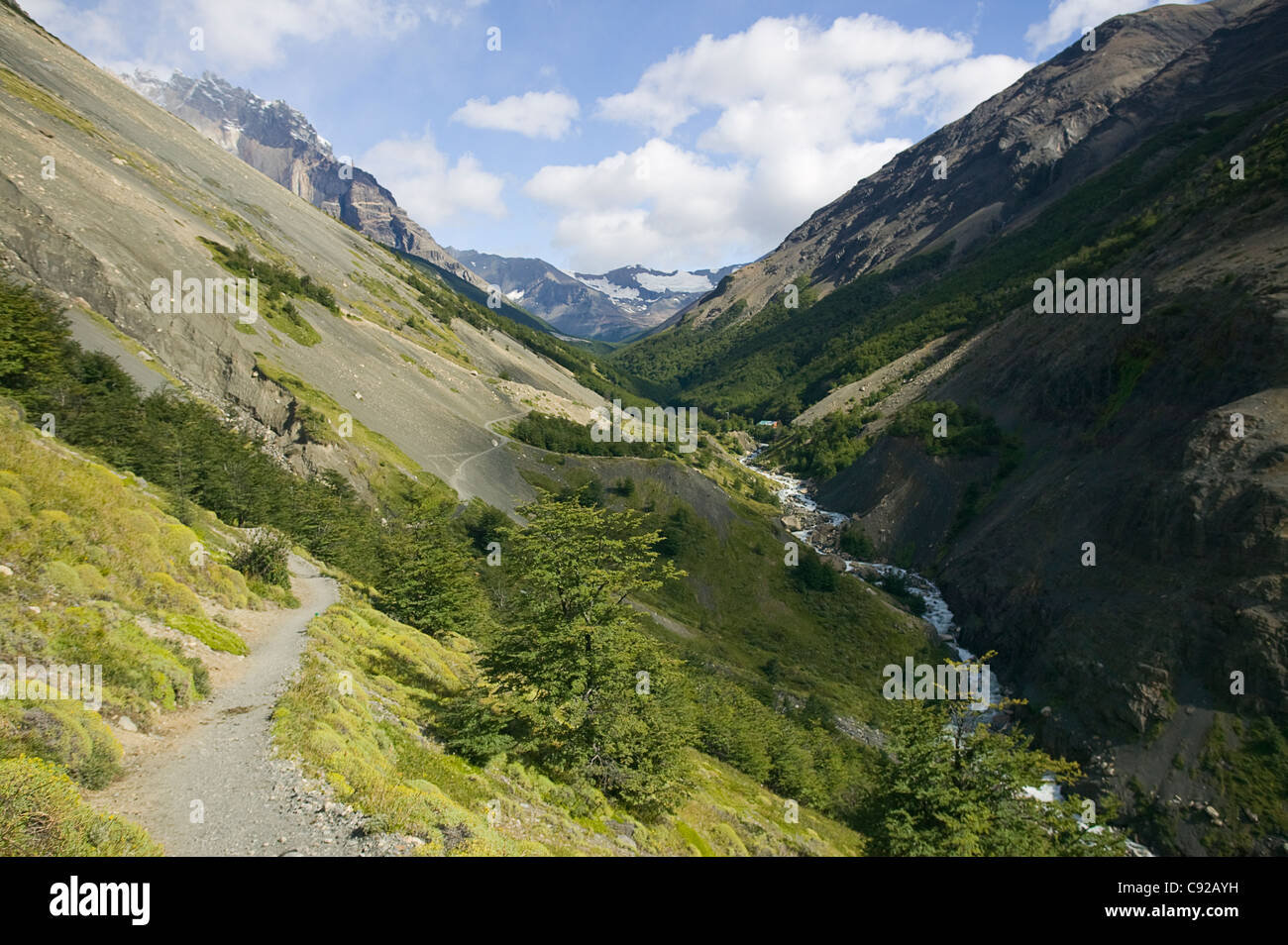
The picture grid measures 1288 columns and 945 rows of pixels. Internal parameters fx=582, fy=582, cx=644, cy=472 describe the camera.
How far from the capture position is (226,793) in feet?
28.7

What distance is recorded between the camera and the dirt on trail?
7797 mm

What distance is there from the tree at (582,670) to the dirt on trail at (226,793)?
5405 millimetres

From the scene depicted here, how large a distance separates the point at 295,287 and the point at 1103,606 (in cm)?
8982

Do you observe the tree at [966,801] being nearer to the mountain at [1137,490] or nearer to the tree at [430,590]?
the tree at [430,590]

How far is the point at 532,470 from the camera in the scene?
227 ft

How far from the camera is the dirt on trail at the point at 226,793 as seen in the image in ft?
25.6

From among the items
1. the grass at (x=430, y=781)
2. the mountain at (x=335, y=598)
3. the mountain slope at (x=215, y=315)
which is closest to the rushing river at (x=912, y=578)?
the mountain at (x=335, y=598)

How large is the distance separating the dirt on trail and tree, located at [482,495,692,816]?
213 inches

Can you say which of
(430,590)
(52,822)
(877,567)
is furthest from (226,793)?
(877,567)

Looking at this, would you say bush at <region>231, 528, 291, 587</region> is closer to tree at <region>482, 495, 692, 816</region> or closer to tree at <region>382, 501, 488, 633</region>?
tree at <region>382, 501, 488, 633</region>

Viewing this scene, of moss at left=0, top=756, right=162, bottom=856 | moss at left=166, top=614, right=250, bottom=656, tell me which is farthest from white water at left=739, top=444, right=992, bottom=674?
moss at left=0, top=756, right=162, bottom=856

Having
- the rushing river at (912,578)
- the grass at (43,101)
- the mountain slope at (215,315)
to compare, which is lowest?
the rushing river at (912,578)
